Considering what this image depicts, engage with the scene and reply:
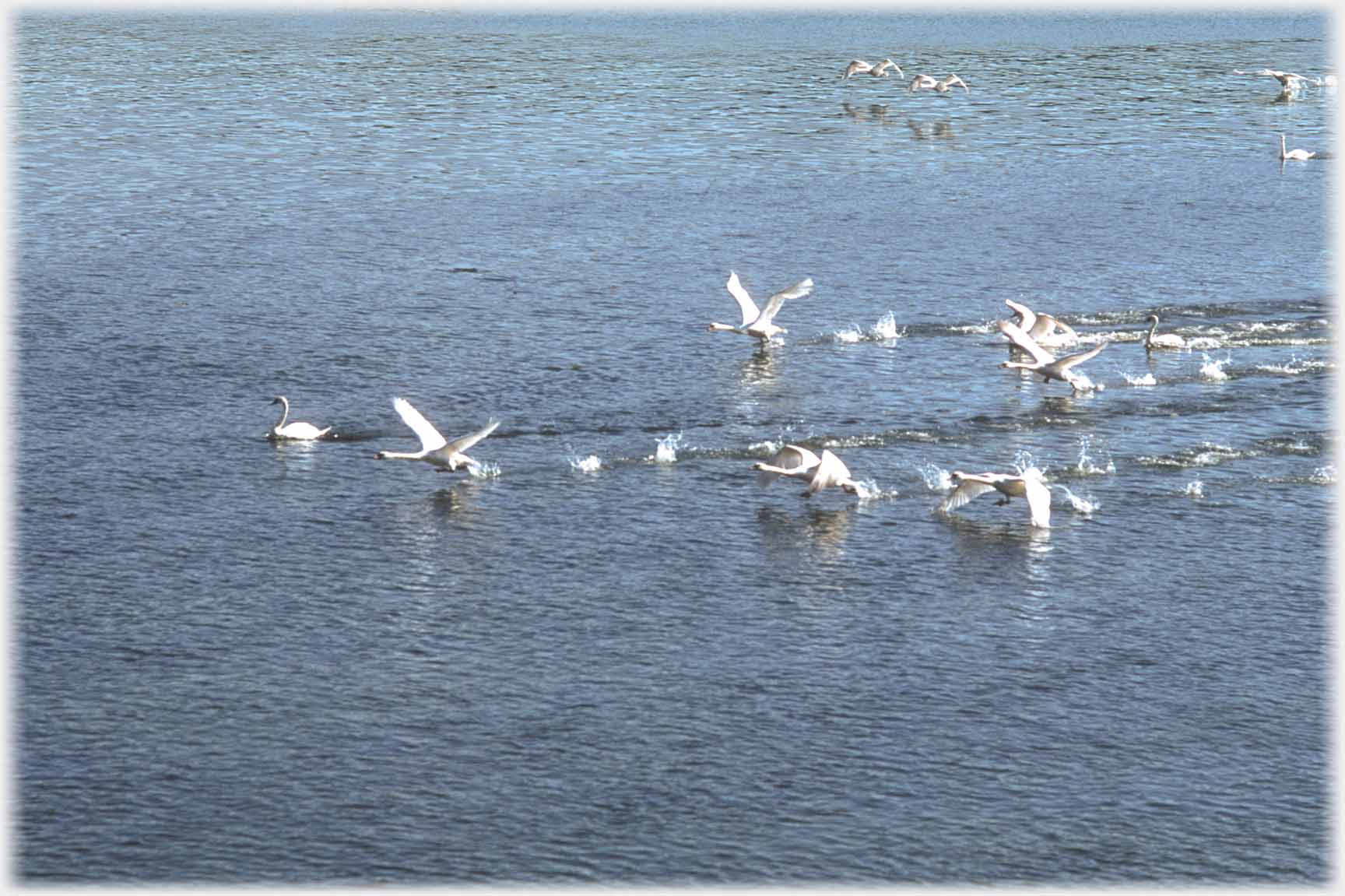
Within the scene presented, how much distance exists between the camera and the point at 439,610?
3416 centimetres

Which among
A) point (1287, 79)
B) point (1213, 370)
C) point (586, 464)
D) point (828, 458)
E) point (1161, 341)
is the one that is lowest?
point (586, 464)

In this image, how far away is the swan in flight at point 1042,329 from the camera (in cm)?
4894

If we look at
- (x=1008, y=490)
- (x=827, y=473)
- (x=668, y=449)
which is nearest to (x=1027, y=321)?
(x=1008, y=490)

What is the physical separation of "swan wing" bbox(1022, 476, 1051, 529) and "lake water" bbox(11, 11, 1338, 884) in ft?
Result: 0.94

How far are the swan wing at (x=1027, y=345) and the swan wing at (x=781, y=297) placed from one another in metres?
4.52

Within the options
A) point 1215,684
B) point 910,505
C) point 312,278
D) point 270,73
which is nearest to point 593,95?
point 270,73

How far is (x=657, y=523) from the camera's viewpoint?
37.9 metres

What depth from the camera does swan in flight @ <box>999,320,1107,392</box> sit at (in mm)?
46188

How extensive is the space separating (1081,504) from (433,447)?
1182cm

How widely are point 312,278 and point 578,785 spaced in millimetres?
30296

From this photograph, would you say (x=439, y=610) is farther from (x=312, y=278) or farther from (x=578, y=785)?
(x=312, y=278)

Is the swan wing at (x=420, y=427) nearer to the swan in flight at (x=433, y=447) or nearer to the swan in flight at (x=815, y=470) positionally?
the swan in flight at (x=433, y=447)

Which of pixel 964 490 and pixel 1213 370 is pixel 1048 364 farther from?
pixel 964 490

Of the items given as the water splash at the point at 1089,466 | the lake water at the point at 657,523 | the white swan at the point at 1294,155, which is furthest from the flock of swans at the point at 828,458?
the white swan at the point at 1294,155
